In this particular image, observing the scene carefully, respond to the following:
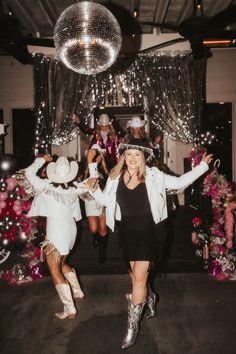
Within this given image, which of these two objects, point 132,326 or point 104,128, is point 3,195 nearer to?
point 104,128

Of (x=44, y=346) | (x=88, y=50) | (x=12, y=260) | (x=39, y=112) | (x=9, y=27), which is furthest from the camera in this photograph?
(x=39, y=112)

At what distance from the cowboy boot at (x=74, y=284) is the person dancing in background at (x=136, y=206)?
42.5 inches

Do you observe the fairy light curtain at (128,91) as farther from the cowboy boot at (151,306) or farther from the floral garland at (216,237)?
the cowboy boot at (151,306)

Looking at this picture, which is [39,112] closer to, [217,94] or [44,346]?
[217,94]

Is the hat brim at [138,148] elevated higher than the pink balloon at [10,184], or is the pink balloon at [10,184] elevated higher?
the hat brim at [138,148]

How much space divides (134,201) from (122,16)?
526cm

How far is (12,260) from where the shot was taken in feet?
20.6

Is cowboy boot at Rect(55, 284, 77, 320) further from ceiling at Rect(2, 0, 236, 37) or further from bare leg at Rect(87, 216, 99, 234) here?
ceiling at Rect(2, 0, 236, 37)

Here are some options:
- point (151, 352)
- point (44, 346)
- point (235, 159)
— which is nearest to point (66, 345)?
point (44, 346)

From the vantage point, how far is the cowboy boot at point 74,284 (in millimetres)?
4419

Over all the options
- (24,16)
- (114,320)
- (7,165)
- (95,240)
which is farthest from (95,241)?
(24,16)

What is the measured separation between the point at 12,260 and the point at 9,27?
3.93 metres

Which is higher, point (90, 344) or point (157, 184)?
point (157, 184)

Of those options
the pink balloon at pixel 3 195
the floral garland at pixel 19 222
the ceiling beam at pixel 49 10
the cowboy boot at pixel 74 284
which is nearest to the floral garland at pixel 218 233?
the cowboy boot at pixel 74 284
